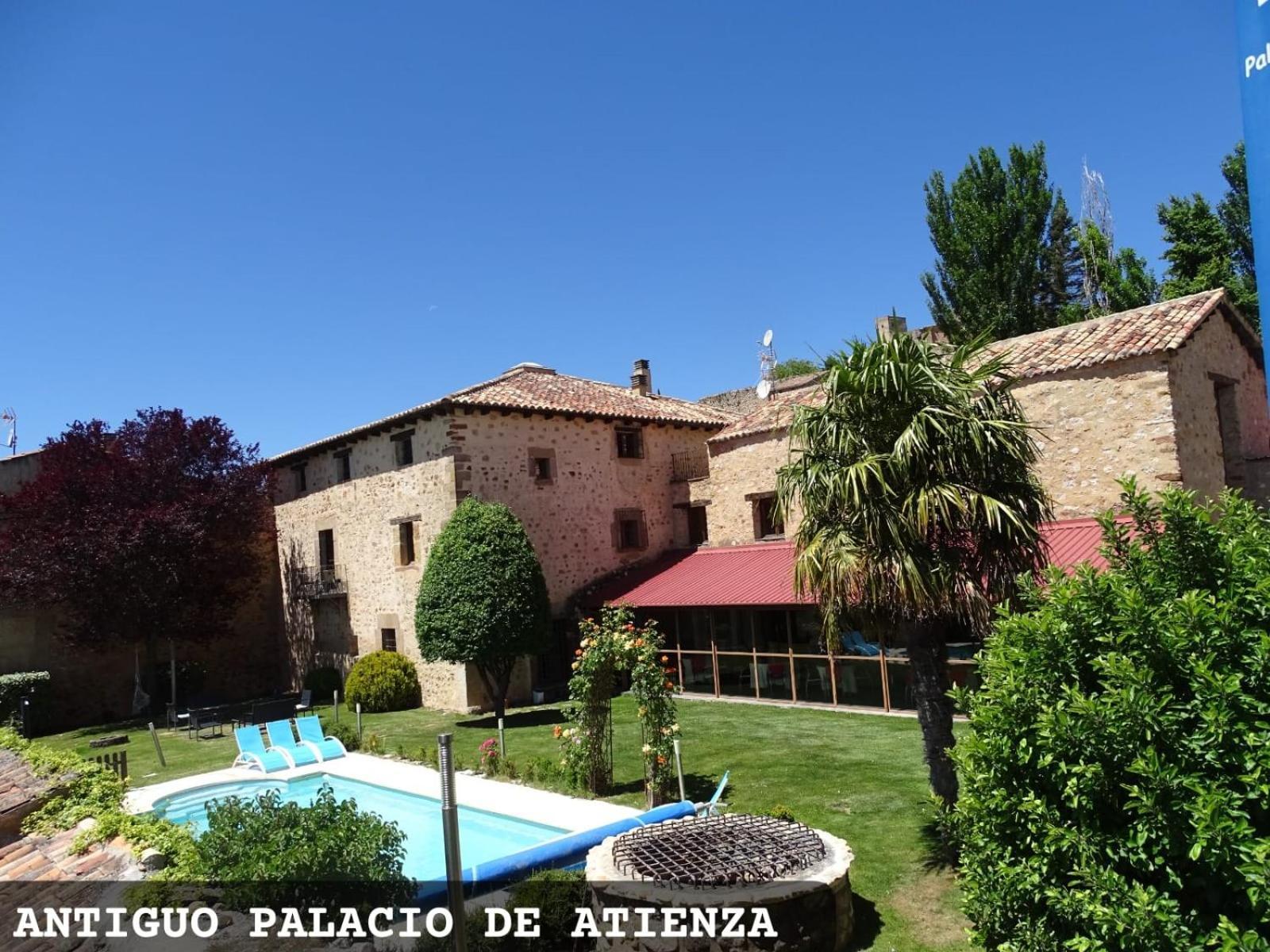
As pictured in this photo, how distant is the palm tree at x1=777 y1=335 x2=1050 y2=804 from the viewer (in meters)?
8.13

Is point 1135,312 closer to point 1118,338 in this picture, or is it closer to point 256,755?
point 1118,338

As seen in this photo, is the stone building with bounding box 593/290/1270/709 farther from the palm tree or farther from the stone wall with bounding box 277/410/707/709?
the palm tree

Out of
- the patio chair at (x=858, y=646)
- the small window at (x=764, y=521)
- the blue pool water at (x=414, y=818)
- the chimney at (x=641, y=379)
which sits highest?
the chimney at (x=641, y=379)

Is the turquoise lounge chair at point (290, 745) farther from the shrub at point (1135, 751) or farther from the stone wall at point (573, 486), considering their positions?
the shrub at point (1135, 751)

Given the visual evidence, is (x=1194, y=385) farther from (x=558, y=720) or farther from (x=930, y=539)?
(x=558, y=720)

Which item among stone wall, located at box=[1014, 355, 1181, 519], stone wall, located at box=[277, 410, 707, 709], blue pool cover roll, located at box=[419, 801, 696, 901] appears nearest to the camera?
blue pool cover roll, located at box=[419, 801, 696, 901]

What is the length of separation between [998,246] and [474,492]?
23.4 metres

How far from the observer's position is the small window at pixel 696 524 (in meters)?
27.0

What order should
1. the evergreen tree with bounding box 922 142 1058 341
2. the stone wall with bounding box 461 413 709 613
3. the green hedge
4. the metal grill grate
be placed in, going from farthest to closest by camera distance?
the evergreen tree with bounding box 922 142 1058 341 → the green hedge → the stone wall with bounding box 461 413 709 613 → the metal grill grate

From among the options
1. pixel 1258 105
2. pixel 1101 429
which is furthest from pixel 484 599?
pixel 1258 105

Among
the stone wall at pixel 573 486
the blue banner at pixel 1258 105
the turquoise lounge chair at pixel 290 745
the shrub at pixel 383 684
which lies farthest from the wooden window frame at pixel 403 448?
the blue banner at pixel 1258 105

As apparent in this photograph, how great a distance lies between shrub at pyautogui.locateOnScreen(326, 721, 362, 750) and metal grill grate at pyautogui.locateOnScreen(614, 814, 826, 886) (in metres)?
11.6

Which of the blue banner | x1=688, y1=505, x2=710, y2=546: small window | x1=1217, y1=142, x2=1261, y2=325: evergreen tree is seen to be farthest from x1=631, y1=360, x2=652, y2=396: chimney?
the blue banner

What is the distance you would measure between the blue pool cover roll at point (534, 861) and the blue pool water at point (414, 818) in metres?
1.65
